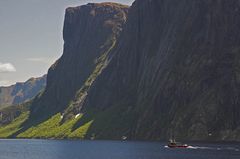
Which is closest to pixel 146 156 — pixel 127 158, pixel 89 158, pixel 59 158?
pixel 127 158

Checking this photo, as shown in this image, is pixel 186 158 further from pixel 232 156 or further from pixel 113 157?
pixel 113 157

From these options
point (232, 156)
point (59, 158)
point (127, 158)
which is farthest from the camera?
point (59, 158)

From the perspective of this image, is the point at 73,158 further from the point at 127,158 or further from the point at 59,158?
the point at 127,158

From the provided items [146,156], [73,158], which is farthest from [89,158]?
[146,156]

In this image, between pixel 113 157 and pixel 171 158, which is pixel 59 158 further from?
pixel 171 158

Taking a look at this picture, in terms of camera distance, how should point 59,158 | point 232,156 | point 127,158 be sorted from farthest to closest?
point 59,158
point 127,158
point 232,156

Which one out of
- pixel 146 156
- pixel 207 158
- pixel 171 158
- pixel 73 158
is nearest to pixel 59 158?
pixel 73 158

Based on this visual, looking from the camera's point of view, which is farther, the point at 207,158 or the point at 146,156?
the point at 146,156

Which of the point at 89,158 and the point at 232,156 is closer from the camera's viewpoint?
the point at 232,156
